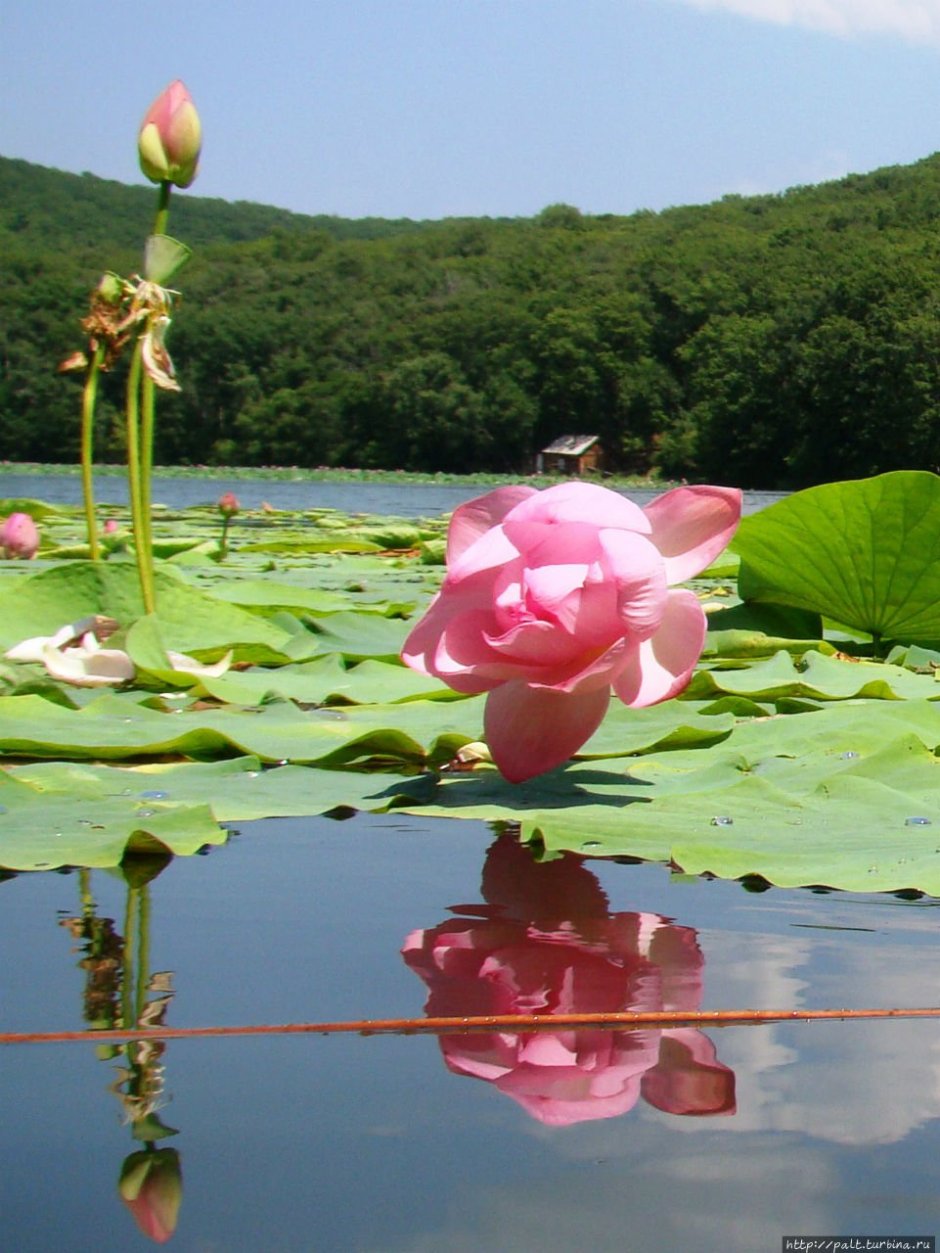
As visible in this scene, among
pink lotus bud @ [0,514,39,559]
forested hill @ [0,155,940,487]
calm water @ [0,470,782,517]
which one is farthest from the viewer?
forested hill @ [0,155,940,487]

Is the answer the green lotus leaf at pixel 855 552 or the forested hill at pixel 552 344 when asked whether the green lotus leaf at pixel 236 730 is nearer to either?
the green lotus leaf at pixel 855 552

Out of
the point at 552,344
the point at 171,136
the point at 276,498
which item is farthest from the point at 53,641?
the point at 552,344

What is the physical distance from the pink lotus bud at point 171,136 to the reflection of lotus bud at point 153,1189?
36.9 inches

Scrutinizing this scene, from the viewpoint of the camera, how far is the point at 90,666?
1.18 meters

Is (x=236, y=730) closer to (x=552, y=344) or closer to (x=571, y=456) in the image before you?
(x=571, y=456)

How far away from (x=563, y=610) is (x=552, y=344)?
131ft

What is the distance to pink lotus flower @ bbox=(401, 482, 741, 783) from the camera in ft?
2.17

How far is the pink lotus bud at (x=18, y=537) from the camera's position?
2.44 m

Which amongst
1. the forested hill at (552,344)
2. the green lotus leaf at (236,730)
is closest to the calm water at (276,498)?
the green lotus leaf at (236,730)

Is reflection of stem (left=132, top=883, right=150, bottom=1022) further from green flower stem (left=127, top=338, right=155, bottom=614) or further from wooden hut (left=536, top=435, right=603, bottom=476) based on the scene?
wooden hut (left=536, top=435, right=603, bottom=476)

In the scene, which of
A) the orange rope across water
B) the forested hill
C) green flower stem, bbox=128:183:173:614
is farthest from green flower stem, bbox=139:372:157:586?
the forested hill

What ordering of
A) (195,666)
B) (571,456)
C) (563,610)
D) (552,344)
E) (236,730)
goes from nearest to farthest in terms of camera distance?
(563,610), (236,730), (195,666), (571,456), (552,344)

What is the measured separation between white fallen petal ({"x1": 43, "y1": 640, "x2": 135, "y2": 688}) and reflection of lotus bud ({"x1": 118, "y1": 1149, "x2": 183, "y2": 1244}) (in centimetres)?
87

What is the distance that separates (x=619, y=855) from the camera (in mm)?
656
